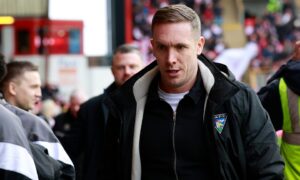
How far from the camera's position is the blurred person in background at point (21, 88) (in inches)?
225

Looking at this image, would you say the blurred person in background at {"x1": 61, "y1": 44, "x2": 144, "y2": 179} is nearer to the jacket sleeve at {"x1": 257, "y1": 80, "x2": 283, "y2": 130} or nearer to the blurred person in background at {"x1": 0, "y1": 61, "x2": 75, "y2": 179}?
the blurred person in background at {"x1": 0, "y1": 61, "x2": 75, "y2": 179}

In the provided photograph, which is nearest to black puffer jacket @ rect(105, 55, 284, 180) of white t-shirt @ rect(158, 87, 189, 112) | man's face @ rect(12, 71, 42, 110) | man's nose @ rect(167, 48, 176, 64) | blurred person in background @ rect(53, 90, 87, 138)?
white t-shirt @ rect(158, 87, 189, 112)

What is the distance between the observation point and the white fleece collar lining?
385cm

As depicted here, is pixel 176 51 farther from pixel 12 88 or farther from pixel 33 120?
pixel 12 88

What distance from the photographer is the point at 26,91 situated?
→ 577cm

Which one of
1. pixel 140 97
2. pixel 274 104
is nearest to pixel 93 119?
pixel 274 104

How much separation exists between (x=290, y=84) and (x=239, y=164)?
3.74ft

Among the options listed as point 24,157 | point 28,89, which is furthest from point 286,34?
point 24,157

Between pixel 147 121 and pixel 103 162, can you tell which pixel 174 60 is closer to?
pixel 147 121

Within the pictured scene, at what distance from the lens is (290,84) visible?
Answer: 4695 mm

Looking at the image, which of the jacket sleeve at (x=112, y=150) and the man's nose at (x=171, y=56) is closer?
the man's nose at (x=171, y=56)

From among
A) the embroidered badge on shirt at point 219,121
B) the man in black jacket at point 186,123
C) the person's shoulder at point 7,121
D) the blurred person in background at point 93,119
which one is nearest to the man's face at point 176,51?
the man in black jacket at point 186,123

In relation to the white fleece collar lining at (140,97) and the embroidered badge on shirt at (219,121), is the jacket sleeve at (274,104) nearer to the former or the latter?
the white fleece collar lining at (140,97)

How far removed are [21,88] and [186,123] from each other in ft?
7.44
